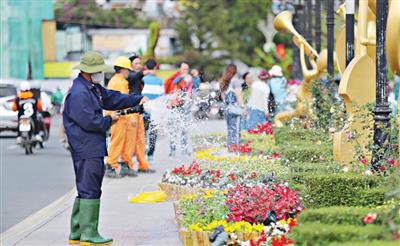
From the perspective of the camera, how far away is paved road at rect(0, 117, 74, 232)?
1486 centimetres

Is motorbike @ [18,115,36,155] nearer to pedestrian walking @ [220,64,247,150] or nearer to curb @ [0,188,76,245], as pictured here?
pedestrian walking @ [220,64,247,150]

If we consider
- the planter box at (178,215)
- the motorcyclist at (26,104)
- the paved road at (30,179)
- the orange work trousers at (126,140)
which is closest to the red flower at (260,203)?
the planter box at (178,215)

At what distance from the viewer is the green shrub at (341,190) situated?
8.88 m

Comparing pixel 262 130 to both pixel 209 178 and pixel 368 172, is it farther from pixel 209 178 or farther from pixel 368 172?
pixel 368 172

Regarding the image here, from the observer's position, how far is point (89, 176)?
1055 cm

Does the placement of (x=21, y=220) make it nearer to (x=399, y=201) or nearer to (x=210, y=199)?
(x=210, y=199)

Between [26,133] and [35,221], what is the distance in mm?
12086

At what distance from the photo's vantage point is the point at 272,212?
32.5ft

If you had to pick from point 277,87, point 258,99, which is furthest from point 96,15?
point 258,99

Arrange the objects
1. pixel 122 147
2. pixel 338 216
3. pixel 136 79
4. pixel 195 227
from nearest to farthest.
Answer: pixel 338 216 < pixel 195 227 < pixel 122 147 < pixel 136 79

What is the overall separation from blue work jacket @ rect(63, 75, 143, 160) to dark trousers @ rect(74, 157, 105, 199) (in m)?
0.06

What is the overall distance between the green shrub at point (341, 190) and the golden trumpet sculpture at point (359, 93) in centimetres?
321

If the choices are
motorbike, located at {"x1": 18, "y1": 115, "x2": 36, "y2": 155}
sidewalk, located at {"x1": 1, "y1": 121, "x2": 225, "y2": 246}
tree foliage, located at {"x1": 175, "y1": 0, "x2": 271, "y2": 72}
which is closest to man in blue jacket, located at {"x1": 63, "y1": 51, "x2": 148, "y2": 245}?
sidewalk, located at {"x1": 1, "y1": 121, "x2": 225, "y2": 246}

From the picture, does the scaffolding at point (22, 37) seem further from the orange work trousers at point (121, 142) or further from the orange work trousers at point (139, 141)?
the orange work trousers at point (121, 142)
